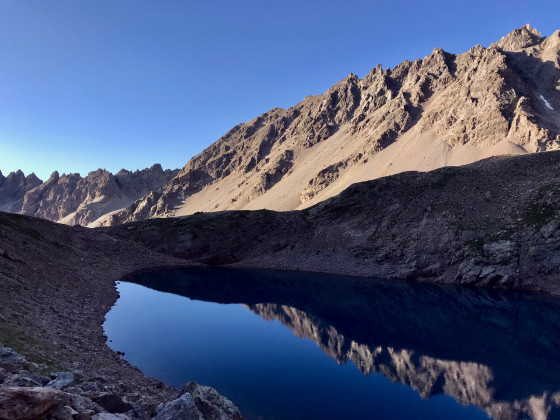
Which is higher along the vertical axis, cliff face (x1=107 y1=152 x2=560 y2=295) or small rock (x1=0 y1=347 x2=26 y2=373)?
cliff face (x1=107 y1=152 x2=560 y2=295)

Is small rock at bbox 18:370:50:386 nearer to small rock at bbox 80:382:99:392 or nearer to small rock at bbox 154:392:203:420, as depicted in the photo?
small rock at bbox 80:382:99:392

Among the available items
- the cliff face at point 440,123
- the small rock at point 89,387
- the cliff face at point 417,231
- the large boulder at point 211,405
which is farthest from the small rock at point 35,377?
the cliff face at point 440,123

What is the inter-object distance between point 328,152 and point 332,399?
577 feet

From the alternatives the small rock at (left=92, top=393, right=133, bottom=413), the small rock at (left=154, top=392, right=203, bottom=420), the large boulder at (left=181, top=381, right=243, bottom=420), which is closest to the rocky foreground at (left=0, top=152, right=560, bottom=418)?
the large boulder at (left=181, top=381, right=243, bottom=420)

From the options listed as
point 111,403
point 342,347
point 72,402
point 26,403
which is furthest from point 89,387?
point 342,347

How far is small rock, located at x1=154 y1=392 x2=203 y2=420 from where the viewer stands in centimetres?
1215

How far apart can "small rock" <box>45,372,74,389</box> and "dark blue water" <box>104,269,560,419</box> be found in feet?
29.6

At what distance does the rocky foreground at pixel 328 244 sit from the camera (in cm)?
2847

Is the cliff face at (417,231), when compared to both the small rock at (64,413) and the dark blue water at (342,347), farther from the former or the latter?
the small rock at (64,413)

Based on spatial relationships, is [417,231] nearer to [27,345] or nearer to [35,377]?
[27,345]

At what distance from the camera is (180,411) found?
12266mm

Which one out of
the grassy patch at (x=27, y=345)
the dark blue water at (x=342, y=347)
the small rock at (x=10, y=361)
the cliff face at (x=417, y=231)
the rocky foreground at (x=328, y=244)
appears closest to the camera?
the small rock at (x=10, y=361)

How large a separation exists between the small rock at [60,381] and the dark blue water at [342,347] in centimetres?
903

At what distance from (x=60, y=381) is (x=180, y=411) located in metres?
4.45
